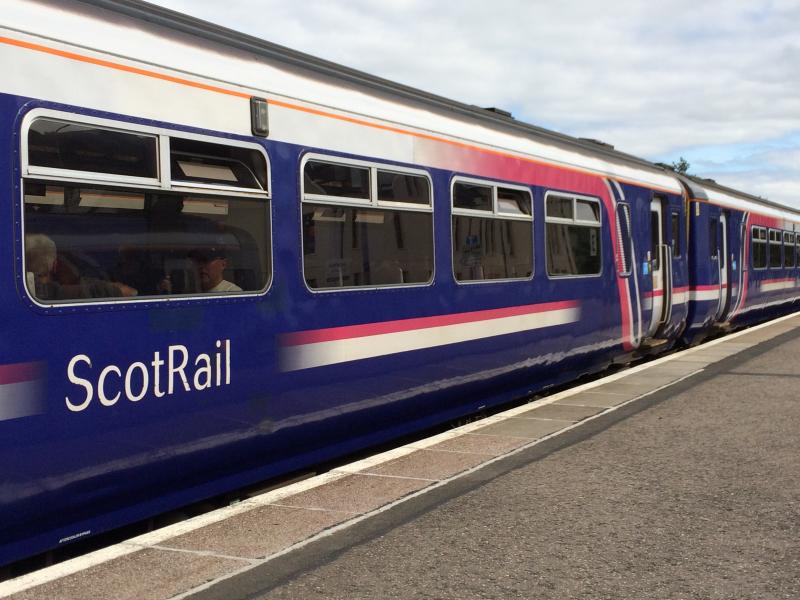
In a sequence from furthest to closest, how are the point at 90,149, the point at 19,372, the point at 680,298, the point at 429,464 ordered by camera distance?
the point at 680,298 < the point at 429,464 < the point at 90,149 < the point at 19,372

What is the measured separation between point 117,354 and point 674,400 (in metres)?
6.57

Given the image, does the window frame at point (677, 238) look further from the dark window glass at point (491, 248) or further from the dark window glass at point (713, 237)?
the dark window glass at point (491, 248)

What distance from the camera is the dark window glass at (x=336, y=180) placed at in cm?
593

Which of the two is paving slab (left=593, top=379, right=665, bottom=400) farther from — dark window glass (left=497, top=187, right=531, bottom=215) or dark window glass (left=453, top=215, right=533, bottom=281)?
dark window glass (left=497, top=187, right=531, bottom=215)

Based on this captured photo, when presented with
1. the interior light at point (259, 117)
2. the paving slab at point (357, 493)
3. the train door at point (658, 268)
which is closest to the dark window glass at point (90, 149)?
the interior light at point (259, 117)

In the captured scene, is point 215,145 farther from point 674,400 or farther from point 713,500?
point 674,400

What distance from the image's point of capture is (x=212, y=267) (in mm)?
5184

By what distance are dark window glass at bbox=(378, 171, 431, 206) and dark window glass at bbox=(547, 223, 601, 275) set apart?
8.35 feet

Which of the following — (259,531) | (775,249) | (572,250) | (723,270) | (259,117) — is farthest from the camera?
(775,249)

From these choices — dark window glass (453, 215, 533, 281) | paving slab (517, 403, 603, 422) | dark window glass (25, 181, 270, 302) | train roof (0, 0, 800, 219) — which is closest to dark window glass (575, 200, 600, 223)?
train roof (0, 0, 800, 219)

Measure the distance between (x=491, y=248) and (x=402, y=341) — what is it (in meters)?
1.72

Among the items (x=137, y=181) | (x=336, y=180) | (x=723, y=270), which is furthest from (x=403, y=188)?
(x=723, y=270)

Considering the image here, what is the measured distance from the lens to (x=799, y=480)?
5949 millimetres

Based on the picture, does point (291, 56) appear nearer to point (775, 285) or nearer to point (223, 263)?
point (223, 263)
